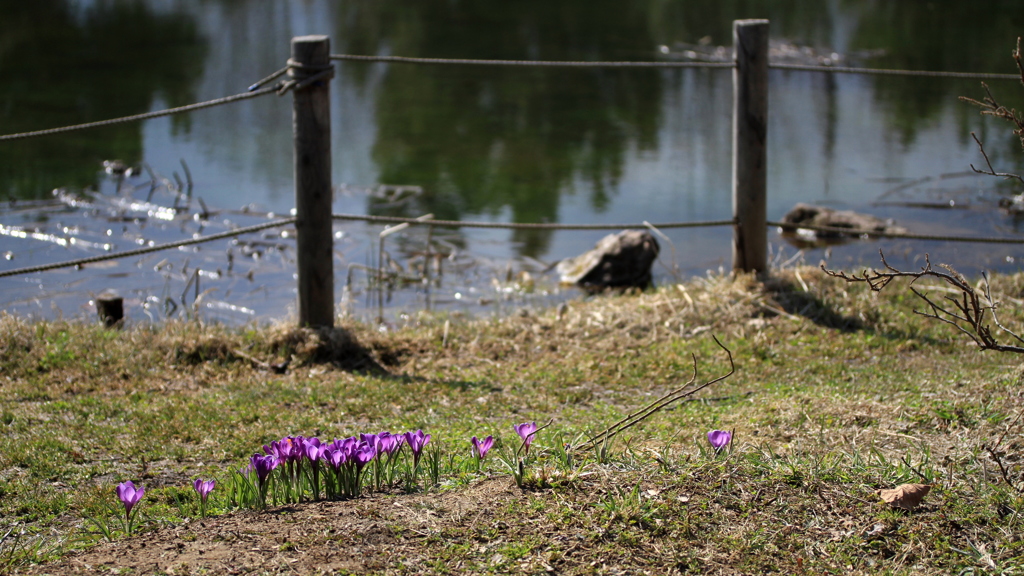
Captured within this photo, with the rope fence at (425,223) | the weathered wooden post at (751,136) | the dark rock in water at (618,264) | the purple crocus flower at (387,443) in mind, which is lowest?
the dark rock in water at (618,264)

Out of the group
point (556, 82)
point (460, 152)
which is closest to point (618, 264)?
point (460, 152)

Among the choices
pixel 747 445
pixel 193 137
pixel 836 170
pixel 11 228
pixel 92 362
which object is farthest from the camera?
pixel 193 137

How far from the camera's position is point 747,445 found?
3.19 metres

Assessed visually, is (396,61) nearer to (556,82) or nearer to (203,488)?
(203,488)

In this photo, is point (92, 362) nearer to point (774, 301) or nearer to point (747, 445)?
point (747, 445)

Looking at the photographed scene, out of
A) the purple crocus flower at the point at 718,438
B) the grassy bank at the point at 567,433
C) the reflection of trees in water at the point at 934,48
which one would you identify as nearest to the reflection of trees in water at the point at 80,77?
the grassy bank at the point at 567,433

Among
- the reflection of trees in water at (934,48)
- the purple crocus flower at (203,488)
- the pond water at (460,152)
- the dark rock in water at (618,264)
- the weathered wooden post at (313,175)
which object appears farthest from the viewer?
the reflection of trees in water at (934,48)

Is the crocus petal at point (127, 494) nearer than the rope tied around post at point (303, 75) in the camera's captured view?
Yes

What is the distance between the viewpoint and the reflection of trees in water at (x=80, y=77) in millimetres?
10516

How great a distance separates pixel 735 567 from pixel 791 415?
56.0 inches

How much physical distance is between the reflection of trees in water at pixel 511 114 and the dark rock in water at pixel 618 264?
947 mm

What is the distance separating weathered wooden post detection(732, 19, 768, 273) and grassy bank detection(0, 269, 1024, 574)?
0.94 ft

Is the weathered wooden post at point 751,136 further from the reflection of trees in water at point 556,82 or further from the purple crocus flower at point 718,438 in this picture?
the reflection of trees in water at point 556,82

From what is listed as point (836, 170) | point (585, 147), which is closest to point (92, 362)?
point (585, 147)
